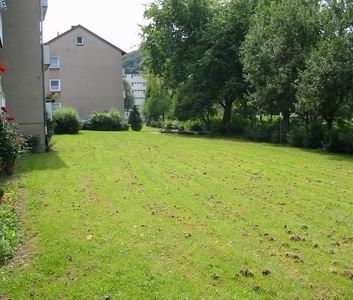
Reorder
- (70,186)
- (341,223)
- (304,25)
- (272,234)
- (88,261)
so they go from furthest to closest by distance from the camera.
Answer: (304,25)
(70,186)
(341,223)
(272,234)
(88,261)

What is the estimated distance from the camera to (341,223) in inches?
323

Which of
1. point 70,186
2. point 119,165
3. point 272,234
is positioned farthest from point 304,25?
point 272,234

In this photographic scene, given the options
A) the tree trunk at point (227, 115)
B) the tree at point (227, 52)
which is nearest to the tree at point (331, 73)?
the tree at point (227, 52)

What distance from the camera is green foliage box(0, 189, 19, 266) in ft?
20.6

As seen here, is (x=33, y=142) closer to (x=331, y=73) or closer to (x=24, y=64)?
(x=24, y=64)

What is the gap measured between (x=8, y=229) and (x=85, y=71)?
160 feet

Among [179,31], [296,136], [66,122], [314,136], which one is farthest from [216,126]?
[314,136]

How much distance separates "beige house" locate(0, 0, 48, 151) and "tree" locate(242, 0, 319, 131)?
1282cm

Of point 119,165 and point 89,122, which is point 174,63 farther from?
point 119,165

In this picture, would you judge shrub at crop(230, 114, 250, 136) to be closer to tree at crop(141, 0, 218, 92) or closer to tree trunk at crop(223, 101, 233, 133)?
tree trunk at crop(223, 101, 233, 133)

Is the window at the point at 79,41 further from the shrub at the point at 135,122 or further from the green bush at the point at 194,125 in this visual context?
the green bush at the point at 194,125

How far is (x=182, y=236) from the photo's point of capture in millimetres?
7285

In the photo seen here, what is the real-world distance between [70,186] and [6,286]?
257 inches

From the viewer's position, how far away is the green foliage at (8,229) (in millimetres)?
6271
